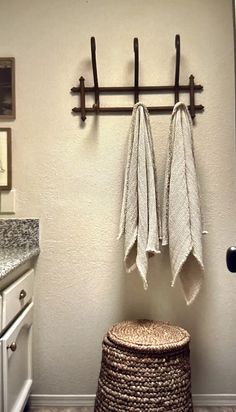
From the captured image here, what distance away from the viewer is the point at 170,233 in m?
1.39

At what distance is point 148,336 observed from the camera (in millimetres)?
1310

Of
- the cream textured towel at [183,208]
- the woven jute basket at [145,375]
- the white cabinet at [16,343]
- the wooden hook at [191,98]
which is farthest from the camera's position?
the wooden hook at [191,98]

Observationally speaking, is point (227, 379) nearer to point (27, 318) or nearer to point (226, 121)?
point (27, 318)

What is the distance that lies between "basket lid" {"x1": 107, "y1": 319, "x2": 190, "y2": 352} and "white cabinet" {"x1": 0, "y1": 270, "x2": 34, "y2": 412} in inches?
13.3

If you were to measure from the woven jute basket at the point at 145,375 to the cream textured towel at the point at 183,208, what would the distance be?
24 centimetres

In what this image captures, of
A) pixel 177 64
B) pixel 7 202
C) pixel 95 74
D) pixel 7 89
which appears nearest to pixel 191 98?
pixel 177 64

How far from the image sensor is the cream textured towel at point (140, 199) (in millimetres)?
1374

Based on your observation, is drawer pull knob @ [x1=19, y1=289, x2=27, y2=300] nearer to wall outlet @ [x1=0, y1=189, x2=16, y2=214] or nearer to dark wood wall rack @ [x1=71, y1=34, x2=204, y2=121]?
wall outlet @ [x1=0, y1=189, x2=16, y2=214]

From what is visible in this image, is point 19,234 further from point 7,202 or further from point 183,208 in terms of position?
point 183,208

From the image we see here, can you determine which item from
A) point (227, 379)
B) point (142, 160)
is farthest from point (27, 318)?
point (227, 379)

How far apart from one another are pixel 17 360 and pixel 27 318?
17 cm

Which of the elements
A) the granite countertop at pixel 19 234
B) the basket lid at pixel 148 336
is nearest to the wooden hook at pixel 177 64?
the granite countertop at pixel 19 234

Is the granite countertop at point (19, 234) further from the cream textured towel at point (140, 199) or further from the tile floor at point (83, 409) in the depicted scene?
the tile floor at point (83, 409)

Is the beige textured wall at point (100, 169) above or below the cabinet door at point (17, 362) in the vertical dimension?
above
